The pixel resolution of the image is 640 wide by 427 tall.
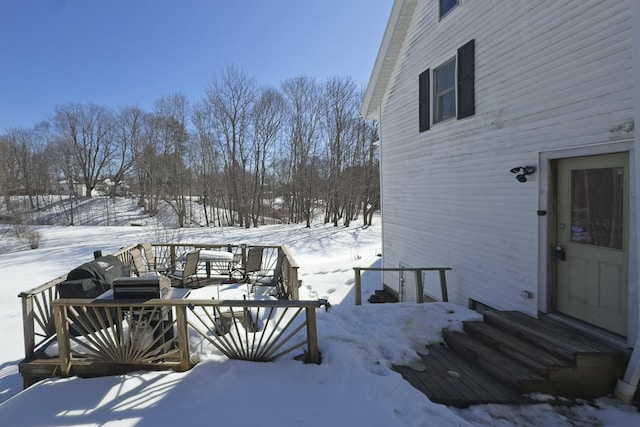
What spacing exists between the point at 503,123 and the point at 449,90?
1621mm

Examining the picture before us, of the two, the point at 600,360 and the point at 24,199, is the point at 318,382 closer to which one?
the point at 600,360

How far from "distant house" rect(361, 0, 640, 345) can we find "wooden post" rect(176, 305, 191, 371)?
3962mm

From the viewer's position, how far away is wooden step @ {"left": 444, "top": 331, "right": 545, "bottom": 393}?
118 inches

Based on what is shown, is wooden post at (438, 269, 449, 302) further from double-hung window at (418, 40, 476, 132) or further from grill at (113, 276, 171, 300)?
grill at (113, 276, 171, 300)

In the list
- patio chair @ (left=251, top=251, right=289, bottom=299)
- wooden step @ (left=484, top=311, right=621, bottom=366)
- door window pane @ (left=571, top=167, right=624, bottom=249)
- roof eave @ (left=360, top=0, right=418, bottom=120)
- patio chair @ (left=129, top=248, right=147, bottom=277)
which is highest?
roof eave @ (left=360, top=0, right=418, bottom=120)

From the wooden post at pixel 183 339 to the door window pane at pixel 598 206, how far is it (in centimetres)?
424

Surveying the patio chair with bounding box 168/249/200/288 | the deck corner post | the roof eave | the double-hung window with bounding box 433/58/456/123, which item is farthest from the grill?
the roof eave

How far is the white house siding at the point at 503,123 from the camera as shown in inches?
131

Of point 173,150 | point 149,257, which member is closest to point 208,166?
point 173,150

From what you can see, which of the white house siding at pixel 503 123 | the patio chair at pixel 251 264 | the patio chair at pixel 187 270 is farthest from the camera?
the patio chair at pixel 251 264

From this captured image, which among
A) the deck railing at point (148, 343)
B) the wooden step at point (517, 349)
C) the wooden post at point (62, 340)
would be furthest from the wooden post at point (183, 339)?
the wooden step at point (517, 349)

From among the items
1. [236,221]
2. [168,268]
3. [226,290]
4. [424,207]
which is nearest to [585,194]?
[424,207]

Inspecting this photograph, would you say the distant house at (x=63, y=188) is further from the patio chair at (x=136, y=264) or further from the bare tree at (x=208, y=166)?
the patio chair at (x=136, y=264)

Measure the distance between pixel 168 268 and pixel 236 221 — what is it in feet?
54.4
